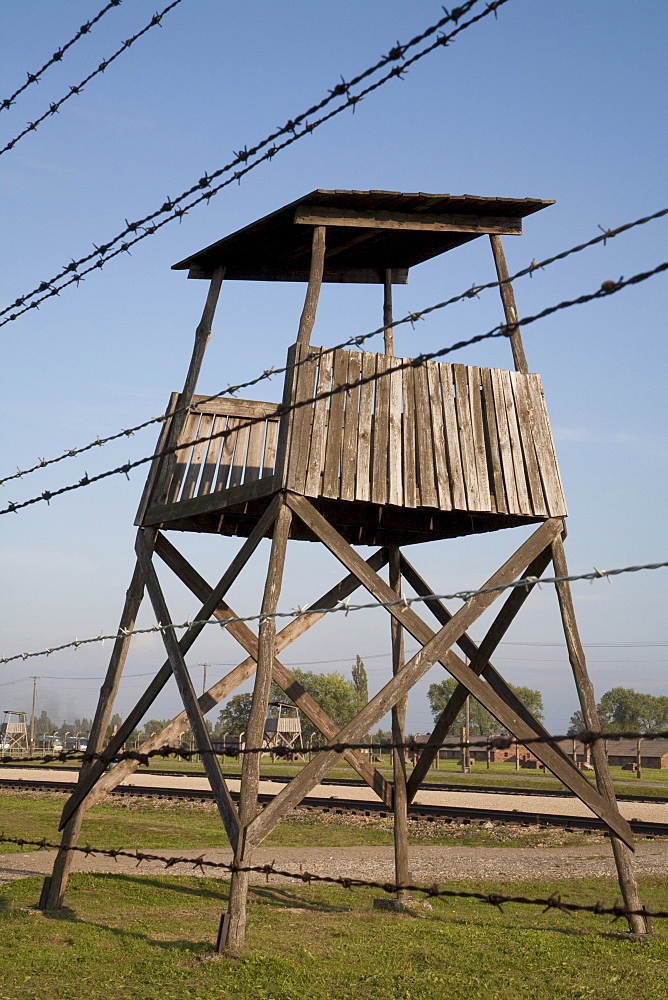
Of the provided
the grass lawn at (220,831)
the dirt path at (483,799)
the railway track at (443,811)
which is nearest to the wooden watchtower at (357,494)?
the grass lawn at (220,831)

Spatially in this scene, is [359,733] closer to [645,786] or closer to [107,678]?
[107,678]

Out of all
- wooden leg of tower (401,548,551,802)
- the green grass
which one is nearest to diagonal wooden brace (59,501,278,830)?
the green grass

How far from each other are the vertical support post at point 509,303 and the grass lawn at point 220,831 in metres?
11.7

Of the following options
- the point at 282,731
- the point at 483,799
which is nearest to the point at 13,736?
the point at 282,731

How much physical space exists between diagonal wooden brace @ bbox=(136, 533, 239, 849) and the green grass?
3.87ft

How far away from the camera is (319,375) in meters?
10.8

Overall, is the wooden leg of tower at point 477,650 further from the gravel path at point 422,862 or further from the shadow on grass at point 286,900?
the gravel path at point 422,862

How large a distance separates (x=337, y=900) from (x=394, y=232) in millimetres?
8498

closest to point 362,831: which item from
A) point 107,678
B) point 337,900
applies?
point 337,900

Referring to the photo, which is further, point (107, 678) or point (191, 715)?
point (107, 678)

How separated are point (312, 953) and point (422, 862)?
8.50m

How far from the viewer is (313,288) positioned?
1115 centimetres

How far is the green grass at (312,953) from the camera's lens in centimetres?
805

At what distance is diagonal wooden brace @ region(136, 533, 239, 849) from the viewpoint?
9.59 metres
